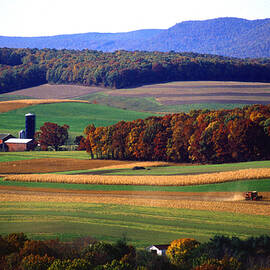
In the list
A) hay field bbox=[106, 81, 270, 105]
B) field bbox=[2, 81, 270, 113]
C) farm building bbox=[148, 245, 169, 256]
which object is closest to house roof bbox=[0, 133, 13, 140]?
field bbox=[2, 81, 270, 113]

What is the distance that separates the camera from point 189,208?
76.6ft

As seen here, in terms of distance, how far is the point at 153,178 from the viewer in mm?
26141

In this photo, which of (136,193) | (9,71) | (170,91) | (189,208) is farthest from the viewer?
(170,91)

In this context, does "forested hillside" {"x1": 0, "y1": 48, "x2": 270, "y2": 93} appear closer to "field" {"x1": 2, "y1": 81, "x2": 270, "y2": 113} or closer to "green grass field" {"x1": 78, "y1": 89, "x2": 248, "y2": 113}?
"field" {"x1": 2, "y1": 81, "x2": 270, "y2": 113}

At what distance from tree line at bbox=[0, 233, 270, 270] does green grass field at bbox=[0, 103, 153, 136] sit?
1494 centimetres

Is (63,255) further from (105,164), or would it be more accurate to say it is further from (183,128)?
(183,128)

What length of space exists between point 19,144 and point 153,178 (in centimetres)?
738

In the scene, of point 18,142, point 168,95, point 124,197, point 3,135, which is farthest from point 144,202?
point 168,95

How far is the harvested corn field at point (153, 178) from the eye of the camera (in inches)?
1013

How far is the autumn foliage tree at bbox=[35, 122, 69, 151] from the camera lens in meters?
28.8

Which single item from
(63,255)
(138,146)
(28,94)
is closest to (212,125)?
(138,146)

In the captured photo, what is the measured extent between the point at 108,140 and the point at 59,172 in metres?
3.94

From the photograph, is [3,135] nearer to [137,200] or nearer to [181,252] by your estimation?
[137,200]

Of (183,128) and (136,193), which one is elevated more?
(183,128)
